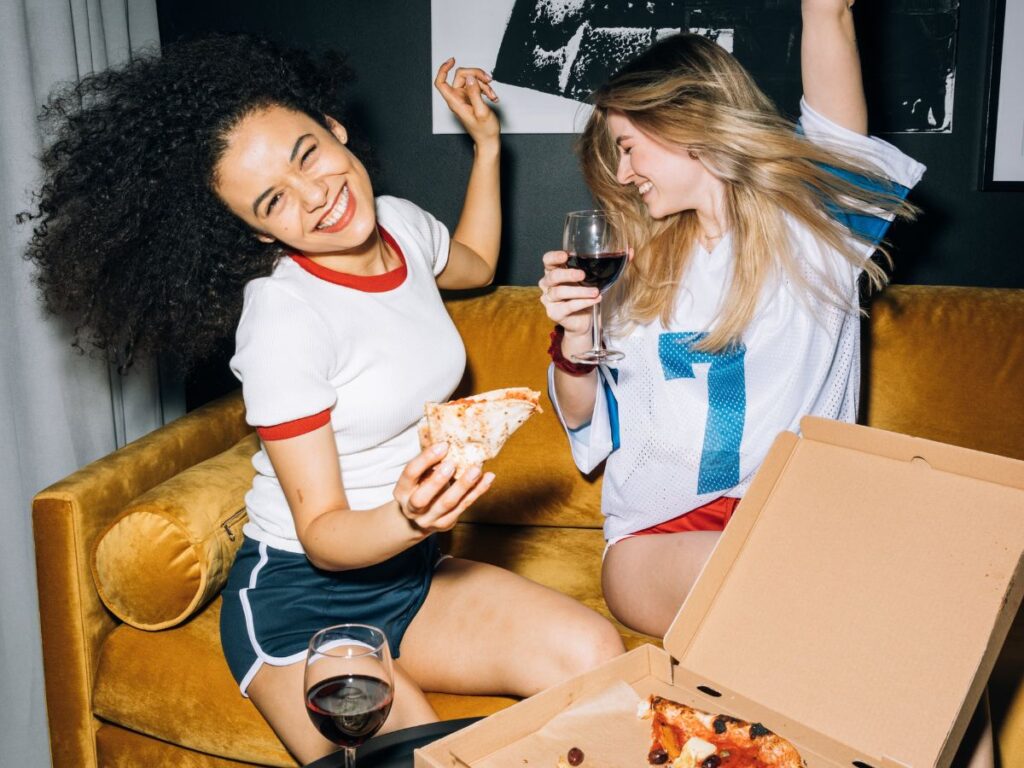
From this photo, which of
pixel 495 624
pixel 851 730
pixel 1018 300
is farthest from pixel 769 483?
pixel 1018 300

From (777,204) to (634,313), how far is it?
1.28 feet

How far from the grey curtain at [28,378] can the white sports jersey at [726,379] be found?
60.1 inches

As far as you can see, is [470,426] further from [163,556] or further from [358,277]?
[163,556]

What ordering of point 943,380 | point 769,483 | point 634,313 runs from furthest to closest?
point 943,380 < point 634,313 < point 769,483

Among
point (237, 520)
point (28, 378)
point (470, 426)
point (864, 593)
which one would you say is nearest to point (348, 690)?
point (470, 426)

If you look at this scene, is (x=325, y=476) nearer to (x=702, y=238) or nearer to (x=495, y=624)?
(x=495, y=624)

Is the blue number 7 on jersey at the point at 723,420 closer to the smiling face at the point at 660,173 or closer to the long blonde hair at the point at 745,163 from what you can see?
the long blonde hair at the point at 745,163

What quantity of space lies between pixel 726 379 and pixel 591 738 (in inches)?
41.0

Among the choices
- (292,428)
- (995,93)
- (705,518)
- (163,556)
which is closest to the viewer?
(292,428)

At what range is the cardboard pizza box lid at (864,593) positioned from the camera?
110 cm

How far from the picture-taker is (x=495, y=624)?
1.79 meters

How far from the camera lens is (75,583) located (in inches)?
78.2

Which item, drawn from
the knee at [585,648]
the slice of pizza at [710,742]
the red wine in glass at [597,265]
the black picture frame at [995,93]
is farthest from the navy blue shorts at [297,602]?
the black picture frame at [995,93]

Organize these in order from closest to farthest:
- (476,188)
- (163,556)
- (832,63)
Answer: (832,63), (163,556), (476,188)
